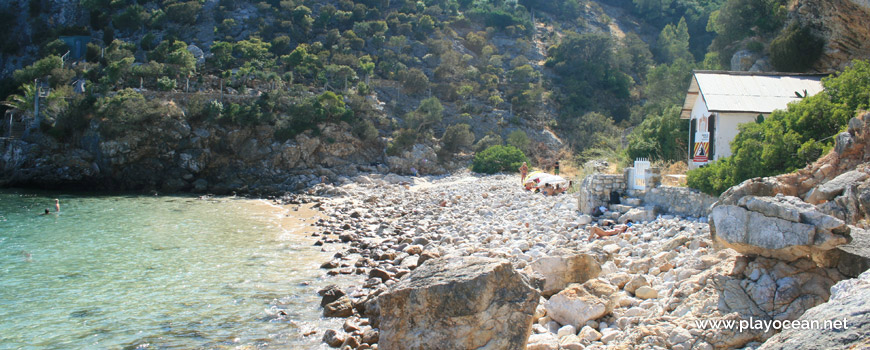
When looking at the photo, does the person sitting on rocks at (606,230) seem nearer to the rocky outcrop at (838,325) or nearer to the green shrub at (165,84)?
the rocky outcrop at (838,325)

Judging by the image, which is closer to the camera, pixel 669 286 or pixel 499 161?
pixel 669 286

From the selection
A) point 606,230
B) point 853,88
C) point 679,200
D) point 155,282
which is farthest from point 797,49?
point 155,282

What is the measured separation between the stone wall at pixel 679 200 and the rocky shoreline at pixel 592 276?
364 millimetres

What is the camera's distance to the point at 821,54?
65.1 feet

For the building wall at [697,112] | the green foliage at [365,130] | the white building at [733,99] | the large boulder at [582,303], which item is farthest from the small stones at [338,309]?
the green foliage at [365,130]

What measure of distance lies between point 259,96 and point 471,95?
19.6m

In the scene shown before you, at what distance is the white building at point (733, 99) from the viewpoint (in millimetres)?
15008

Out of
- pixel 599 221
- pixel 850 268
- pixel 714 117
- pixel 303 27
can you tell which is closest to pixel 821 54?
pixel 714 117

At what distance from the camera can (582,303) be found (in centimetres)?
613

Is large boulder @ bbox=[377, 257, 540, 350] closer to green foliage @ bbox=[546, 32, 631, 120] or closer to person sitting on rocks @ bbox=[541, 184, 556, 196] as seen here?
person sitting on rocks @ bbox=[541, 184, 556, 196]

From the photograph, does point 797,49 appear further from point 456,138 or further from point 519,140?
point 456,138

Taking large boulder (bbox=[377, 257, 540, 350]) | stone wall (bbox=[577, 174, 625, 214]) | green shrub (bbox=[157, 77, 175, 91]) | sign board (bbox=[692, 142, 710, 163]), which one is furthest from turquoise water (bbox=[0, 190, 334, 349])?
green shrub (bbox=[157, 77, 175, 91])

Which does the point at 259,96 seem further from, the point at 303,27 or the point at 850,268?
the point at 850,268

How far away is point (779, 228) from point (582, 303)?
2.33 m
